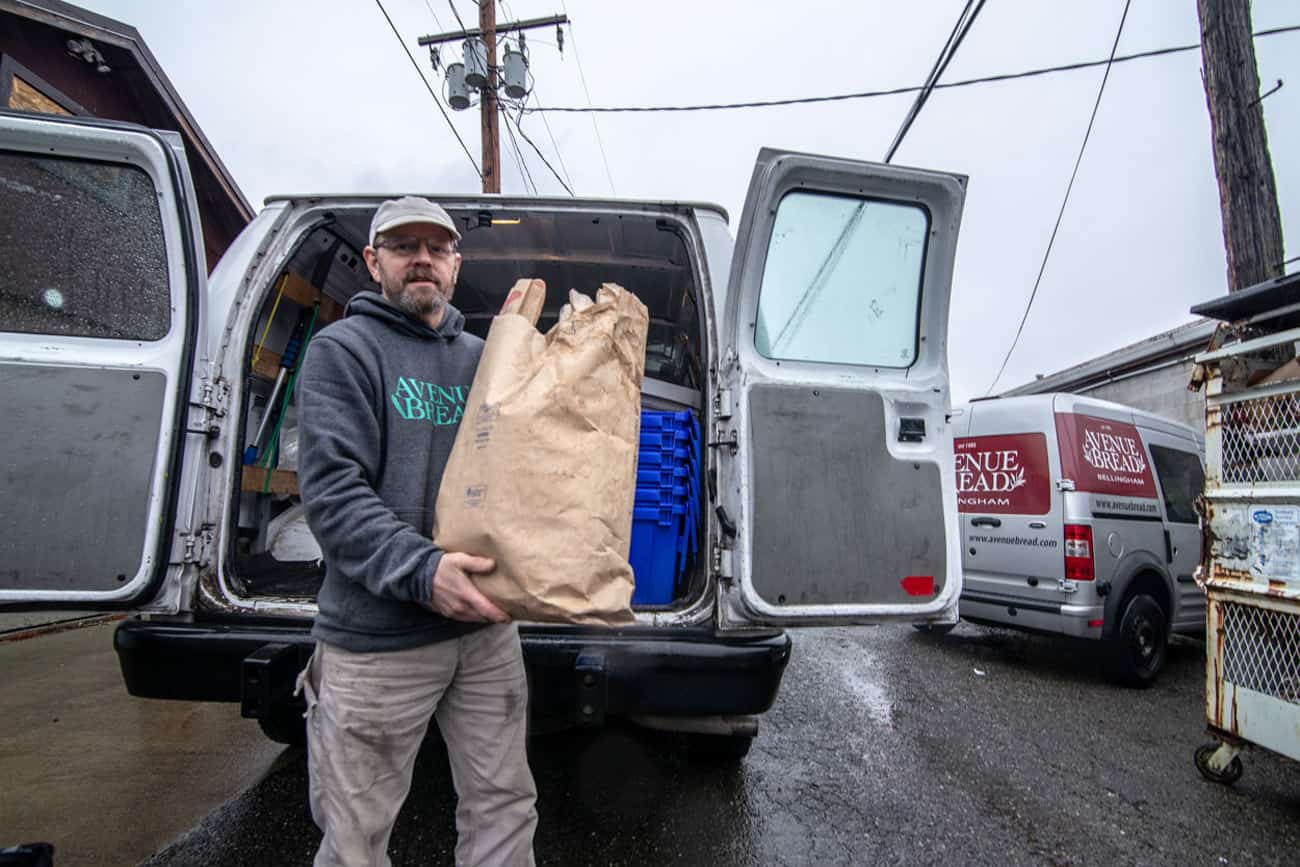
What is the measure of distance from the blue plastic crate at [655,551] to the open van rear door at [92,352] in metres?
1.50

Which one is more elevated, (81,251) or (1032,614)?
(81,251)

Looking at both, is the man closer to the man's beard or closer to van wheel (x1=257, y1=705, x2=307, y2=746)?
the man's beard

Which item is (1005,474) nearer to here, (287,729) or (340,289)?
(340,289)

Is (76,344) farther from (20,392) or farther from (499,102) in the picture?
(499,102)

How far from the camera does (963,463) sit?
537 cm

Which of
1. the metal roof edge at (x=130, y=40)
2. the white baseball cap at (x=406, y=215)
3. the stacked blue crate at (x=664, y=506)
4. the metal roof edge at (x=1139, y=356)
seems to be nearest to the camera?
the white baseball cap at (x=406, y=215)

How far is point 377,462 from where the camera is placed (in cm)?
146

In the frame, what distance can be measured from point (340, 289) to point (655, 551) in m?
2.49

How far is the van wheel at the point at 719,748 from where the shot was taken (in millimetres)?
2842

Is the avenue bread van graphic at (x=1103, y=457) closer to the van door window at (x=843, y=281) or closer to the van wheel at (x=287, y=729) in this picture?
the van door window at (x=843, y=281)

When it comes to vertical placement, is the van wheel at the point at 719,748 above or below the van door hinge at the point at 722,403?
below

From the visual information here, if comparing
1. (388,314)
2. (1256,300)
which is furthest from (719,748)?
(1256,300)

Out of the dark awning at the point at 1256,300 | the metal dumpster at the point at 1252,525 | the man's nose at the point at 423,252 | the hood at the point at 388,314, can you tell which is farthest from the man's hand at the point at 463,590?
the dark awning at the point at 1256,300

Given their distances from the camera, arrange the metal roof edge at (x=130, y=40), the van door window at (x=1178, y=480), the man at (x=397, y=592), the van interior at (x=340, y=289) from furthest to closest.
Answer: the metal roof edge at (x=130, y=40), the van door window at (x=1178, y=480), the van interior at (x=340, y=289), the man at (x=397, y=592)
